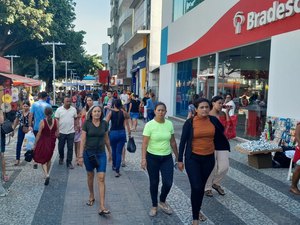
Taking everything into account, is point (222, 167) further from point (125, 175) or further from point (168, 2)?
point (168, 2)

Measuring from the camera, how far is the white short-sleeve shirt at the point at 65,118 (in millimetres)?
8023

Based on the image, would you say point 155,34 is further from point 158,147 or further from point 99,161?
point 158,147

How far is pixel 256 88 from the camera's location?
1302cm

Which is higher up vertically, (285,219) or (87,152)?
(87,152)

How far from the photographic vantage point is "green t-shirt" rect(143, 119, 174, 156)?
509 cm

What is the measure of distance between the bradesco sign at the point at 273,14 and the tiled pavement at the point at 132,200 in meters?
4.73

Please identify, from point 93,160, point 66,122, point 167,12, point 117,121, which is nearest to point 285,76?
point 117,121

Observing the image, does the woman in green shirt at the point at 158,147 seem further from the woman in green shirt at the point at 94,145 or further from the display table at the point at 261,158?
the display table at the point at 261,158

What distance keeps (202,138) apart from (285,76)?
6.71 metres

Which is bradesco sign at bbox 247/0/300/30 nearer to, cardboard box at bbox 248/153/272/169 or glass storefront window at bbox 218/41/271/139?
glass storefront window at bbox 218/41/271/139

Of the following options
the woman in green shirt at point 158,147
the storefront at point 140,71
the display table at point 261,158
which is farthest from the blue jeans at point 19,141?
the storefront at point 140,71

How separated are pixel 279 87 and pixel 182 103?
37.1ft

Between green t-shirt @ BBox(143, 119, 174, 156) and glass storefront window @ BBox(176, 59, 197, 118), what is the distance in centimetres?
1422

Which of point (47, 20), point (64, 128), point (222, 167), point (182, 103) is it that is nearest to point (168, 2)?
point (182, 103)
